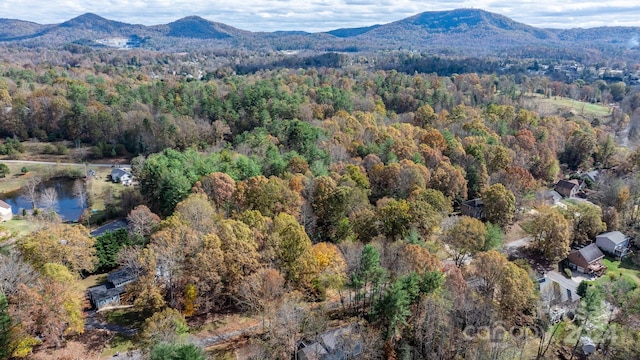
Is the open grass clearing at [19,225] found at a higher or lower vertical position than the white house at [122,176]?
lower

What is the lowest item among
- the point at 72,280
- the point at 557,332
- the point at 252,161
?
the point at 557,332

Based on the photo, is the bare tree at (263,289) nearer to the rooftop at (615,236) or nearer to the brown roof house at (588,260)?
the brown roof house at (588,260)

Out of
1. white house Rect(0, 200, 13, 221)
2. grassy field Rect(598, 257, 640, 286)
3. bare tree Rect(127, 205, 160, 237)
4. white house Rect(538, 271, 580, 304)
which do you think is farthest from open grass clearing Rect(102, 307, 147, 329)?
grassy field Rect(598, 257, 640, 286)

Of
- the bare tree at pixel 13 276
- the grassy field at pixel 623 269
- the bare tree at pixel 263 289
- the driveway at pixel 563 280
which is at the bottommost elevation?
the grassy field at pixel 623 269

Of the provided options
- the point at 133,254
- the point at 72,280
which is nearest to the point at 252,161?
the point at 133,254

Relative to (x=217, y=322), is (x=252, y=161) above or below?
above

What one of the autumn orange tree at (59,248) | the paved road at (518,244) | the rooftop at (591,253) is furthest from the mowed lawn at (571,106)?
the autumn orange tree at (59,248)

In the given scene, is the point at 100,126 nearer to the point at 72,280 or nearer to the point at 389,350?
the point at 72,280
